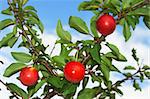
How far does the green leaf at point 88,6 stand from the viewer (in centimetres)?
285

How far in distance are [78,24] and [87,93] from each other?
608 millimetres

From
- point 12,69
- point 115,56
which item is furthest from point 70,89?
point 12,69

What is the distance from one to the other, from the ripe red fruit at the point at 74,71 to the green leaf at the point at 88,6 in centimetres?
46

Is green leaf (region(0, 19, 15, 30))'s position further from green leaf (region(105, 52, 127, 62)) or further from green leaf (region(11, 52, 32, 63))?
green leaf (region(105, 52, 127, 62))

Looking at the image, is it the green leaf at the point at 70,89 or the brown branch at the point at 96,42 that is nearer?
the brown branch at the point at 96,42

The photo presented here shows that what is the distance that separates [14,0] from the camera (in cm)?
314

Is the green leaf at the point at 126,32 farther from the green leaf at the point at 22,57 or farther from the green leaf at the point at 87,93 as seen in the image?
the green leaf at the point at 22,57

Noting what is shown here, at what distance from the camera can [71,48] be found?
117 inches

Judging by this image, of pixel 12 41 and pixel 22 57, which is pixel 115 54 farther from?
pixel 12 41

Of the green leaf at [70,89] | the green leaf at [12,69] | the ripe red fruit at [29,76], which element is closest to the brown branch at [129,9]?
the green leaf at [70,89]

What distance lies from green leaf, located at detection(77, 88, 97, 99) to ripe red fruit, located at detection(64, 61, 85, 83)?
250 millimetres

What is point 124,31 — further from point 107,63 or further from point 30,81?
point 30,81

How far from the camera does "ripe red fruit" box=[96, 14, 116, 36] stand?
2600 mm

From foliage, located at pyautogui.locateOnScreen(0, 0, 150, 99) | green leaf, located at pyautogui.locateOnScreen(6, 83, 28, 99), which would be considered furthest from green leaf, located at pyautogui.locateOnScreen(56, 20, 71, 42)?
green leaf, located at pyautogui.locateOnScreen(6, 83, 28, 99)
